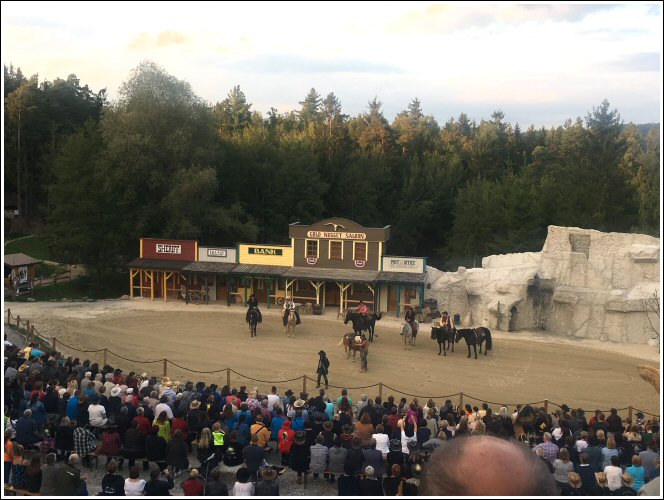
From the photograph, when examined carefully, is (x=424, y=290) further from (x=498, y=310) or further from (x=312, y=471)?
(x=312, y=471)

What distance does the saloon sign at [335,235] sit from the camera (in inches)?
1341

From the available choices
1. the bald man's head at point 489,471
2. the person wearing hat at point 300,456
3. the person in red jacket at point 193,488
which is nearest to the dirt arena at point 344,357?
the person wearing hat at point 300,456

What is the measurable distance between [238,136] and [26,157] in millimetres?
16858

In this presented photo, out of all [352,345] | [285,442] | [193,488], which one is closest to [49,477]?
[193,488]

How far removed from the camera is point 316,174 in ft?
171

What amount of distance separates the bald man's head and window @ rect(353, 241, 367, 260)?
31179mm

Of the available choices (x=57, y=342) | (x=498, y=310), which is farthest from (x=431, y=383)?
(x=57, y=342)

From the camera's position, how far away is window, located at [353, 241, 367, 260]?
112ft

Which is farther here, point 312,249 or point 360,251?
point 312,249

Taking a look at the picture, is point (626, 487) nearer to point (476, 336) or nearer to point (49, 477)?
point (49, 477)

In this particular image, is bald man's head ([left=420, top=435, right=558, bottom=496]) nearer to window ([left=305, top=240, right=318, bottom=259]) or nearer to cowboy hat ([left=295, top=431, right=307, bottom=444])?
cowboy hat ([left=295, top=431, right=307, bottom=444])

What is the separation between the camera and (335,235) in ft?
113

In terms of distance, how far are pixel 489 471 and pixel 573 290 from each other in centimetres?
2949

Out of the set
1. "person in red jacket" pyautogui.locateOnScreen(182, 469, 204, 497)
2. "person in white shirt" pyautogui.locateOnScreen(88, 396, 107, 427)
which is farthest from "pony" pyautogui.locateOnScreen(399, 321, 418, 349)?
"person in red jacket" pyautogui.locateOnScreen(182, 469, 204, 497)
